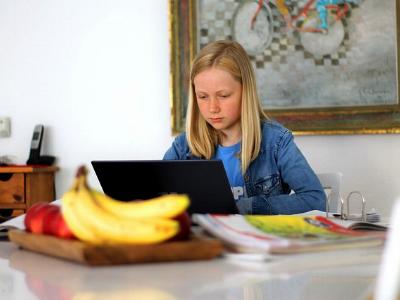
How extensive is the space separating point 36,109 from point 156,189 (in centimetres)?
232

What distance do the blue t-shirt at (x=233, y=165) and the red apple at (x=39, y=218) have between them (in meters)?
1.22

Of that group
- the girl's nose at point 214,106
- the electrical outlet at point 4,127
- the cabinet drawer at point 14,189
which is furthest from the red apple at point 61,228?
the electrical outlet at point 4,127

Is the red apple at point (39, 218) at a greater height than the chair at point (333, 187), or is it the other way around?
the red apple at point (39, 218)

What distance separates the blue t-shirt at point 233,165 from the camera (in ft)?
7.44

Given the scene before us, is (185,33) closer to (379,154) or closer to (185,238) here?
(379,154)

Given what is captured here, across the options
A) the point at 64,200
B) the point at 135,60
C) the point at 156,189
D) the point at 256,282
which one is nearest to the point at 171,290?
the point at 256,282

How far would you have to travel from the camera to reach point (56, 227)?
38.7 inches

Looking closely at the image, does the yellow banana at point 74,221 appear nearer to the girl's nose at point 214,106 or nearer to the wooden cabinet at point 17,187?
the girl's nose at point 214,106

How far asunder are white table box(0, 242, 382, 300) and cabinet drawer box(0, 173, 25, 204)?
8.24ft

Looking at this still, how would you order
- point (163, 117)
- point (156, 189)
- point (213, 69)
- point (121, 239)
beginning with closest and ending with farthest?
point (121, 239) < point (156, 189) < point (213, 69) < point (163, 117)

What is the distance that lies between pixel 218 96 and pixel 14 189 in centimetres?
155

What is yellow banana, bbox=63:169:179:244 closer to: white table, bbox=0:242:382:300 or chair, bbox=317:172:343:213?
white table, bbox=0:242:382:300

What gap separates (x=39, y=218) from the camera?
103cm

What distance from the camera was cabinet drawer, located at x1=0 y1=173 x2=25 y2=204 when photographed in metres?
3.43
